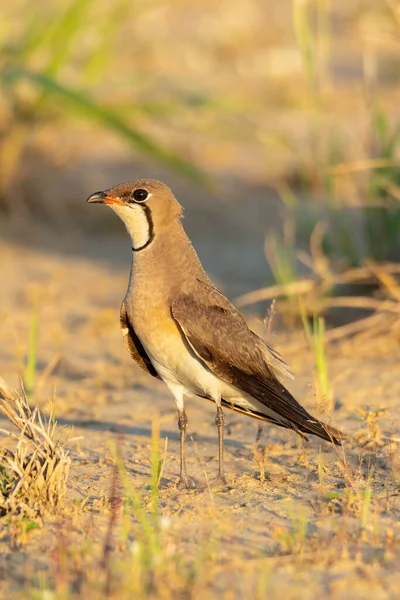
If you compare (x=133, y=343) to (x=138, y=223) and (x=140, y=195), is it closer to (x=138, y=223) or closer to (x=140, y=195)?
(x=138, y=223)

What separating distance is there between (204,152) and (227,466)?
668 cm

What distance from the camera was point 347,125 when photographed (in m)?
11.1

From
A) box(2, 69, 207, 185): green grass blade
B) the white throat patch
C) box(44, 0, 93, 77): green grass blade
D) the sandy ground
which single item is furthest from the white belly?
box(44, 0, 93, 77): green grass blade

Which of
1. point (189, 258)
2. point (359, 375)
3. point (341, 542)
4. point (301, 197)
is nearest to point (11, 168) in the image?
point (301, 197)

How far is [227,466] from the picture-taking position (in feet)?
14.2

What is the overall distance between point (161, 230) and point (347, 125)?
7297 mm

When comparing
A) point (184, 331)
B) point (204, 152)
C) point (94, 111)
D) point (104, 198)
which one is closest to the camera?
point (184, 331)

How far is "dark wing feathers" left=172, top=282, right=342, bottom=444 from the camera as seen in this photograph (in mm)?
4008

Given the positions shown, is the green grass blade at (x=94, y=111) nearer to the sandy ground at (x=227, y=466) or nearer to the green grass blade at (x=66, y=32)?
the green grass blade at (x=66, y=32)

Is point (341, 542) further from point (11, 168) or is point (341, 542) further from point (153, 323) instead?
point (11, 168)

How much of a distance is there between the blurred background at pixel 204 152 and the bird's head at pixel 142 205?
1760mm

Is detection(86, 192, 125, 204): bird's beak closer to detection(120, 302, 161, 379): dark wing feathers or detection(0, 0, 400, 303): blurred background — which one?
detection(120, 302, 161, 379): dark wing feathers

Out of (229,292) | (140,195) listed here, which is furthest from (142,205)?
(229,292)

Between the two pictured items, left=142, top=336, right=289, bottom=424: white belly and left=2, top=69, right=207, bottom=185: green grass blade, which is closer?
left=142, top=336, right=289, bottom=424: white belly
